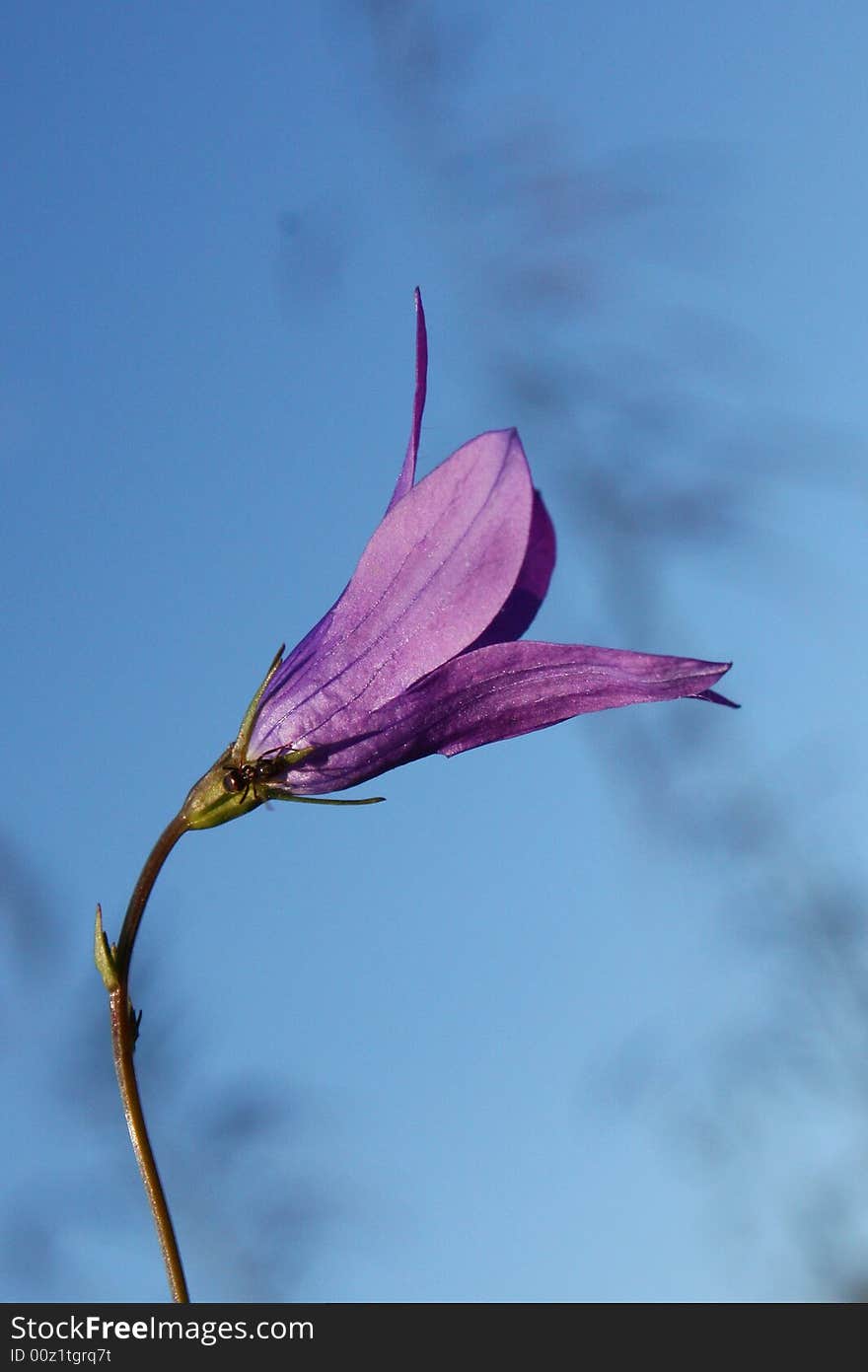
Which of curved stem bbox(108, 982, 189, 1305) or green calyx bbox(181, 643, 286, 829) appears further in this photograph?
green calyx bbox(181, 643, 286, 829)

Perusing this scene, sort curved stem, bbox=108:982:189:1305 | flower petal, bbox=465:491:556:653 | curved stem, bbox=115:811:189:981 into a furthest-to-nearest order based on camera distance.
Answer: flower petal, bbox=465:491:556:653
curved stem, bbox=115:811:189:981
curved stem, bbox=108:982:189:1305

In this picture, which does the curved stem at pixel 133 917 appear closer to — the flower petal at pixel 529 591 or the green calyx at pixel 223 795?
the green calyx at pixel 223 795

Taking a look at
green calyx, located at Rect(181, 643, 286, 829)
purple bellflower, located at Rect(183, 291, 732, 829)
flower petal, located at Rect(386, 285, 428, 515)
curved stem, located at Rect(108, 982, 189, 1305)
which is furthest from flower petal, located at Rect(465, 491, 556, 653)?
curved stem, located at Rect(108, 982, 189, 1305)

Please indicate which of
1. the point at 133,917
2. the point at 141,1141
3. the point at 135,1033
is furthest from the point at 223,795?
the point at 141,1141

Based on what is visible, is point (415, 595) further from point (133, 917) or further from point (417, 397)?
point (133, 917)

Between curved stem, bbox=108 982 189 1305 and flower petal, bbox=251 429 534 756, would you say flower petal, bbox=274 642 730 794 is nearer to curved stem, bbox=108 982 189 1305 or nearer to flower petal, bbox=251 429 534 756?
flower petal, bbox=251 429 534 756

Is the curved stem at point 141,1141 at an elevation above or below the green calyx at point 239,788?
below

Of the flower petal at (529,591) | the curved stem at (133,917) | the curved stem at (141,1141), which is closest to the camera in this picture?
the curved stem at (141,1141)

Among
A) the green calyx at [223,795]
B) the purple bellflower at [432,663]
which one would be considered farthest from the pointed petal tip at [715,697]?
the green calyx at [223,795]
